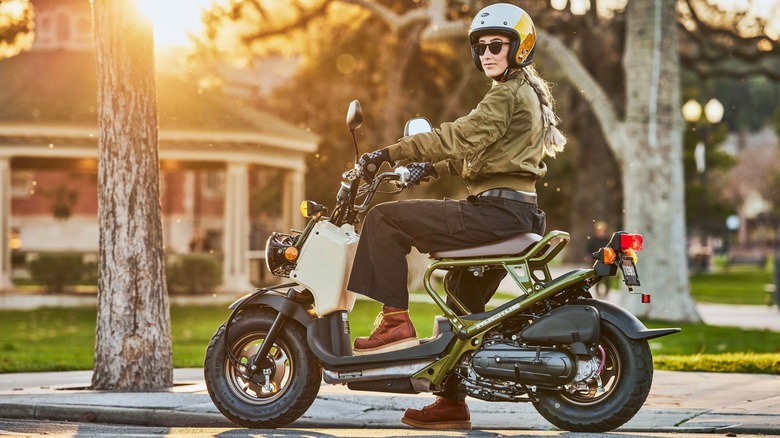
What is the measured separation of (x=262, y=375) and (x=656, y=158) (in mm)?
14431

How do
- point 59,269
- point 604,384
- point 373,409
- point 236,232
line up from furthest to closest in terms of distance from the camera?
point 59,269, point 236,232, point 373,409, point 604,384

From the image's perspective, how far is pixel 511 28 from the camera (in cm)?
727

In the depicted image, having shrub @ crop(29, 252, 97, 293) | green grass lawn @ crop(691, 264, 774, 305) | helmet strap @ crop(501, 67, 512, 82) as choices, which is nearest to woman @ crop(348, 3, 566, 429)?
helmet strap @ crop(501, 67, 512, 82)

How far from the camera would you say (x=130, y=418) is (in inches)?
327

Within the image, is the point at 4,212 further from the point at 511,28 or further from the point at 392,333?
the point at 511,28

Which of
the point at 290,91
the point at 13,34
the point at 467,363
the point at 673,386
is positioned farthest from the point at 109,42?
the point at 290,91

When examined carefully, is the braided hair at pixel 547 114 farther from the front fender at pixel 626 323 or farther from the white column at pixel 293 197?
the white column at pixel 293 197

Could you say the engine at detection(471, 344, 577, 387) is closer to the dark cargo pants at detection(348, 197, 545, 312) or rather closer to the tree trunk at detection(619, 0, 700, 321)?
the dark cargo pants at detection(348, 197, 545, 312)

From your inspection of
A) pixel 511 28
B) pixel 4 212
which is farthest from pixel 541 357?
pixel 4 212

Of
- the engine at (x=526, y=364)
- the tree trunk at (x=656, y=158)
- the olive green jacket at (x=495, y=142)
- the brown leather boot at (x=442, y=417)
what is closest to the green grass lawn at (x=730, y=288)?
the tree trunk at (x=656, y=158)

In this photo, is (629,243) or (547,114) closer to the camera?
(629,243)

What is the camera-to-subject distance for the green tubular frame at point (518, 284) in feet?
23.1

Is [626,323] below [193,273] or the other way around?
the other way around

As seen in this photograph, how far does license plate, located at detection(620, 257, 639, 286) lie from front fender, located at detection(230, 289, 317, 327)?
5.91ft
